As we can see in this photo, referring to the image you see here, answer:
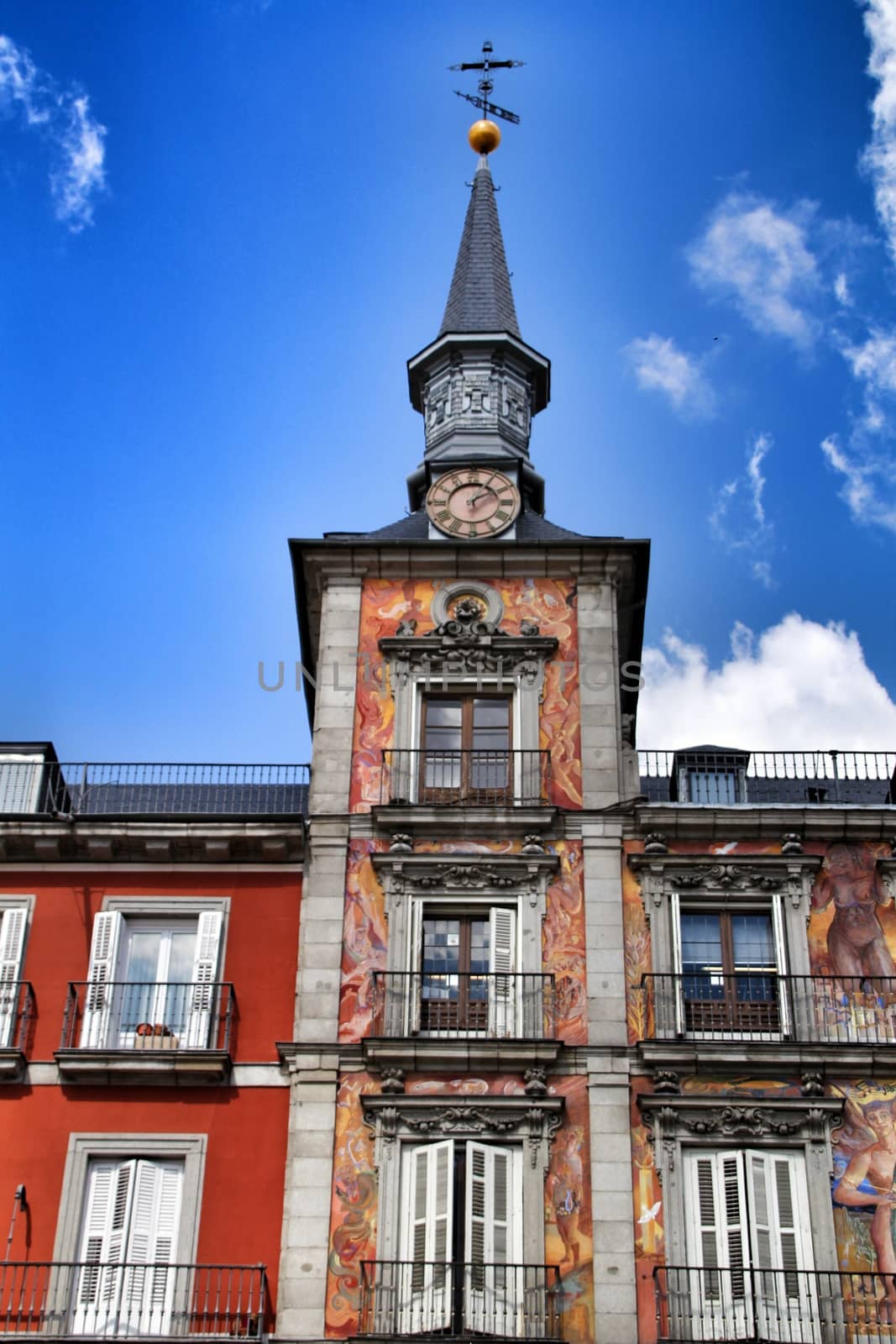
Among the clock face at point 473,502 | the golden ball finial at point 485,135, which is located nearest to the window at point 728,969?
the clock face at point 473,502

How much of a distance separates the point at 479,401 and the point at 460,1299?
20.5 metres

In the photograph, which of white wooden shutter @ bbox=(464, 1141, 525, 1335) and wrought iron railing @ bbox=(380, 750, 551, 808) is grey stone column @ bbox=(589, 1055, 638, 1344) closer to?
white wooden shutter @ bbox=(464, 1141, 525, 1335)

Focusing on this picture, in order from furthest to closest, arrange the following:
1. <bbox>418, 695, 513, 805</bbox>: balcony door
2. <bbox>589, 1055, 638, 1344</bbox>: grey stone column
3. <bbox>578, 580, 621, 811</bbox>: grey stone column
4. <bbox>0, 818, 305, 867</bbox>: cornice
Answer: <bbox>418, 695, 513, 805</bbox>: balcony door, <bbox>578, 580, 621, 811</bbox>: grey stone column, <bbox>0, 818, 305, 867</bbox>: cornice, <bbox>589, 1055, 638, 1344</bbox>: grey stone column

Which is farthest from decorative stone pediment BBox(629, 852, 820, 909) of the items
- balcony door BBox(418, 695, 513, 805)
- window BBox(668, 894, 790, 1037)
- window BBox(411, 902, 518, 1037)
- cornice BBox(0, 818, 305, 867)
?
cornice BBox(0, 818, 305, 867)

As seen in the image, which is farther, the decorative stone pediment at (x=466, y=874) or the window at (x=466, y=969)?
the decorative stone pediment at (x=466, y=874)

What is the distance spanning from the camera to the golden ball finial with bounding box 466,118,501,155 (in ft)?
162

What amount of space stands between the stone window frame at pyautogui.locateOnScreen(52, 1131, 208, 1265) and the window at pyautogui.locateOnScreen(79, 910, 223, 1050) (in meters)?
1.53

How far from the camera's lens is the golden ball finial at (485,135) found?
162 ft

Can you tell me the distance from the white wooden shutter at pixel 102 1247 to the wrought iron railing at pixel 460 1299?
12.3 ft

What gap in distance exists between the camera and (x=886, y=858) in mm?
32344

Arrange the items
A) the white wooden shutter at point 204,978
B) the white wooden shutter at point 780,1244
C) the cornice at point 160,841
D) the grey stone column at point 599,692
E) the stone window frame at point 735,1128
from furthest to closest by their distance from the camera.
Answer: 1. the grey stone column at point 599,692
2. the cornice at point 160,841
3. the white wooden shutter at point 204,978
4. the stone window frame at point 735,1128
5. the white wooden shutter at point 780,1244

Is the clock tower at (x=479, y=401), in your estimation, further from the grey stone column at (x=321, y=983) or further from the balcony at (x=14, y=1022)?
the balcony at (x=14, y=1022)

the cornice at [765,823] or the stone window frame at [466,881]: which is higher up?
the cornice at [765,823]

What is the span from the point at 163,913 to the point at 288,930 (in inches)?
84.6
